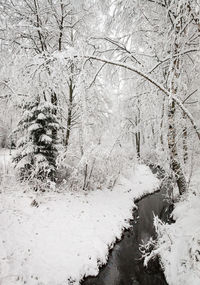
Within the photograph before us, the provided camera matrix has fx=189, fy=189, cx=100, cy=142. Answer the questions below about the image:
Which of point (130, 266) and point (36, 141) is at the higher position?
point (36, 141)

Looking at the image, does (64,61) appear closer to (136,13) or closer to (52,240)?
(136,13)

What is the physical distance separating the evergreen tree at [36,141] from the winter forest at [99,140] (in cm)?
5

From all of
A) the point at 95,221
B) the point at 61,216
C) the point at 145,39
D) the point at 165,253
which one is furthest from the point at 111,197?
the point at 145,39

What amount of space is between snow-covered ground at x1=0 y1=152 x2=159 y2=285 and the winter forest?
30 millimetres

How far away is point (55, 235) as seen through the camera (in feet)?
18.1

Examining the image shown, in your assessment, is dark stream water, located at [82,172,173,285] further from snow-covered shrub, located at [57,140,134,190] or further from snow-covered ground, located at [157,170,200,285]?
snow-covered shrub, located at [57,140,134,190]

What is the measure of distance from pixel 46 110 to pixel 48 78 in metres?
4.62

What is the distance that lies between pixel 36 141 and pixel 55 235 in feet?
12.8

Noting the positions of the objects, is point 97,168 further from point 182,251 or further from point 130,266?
point 182,251

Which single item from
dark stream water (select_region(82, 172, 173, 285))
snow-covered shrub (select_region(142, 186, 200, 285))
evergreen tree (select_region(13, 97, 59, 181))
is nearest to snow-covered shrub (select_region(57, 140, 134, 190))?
evergreen tree (select_region(13, 97, 59, 181))

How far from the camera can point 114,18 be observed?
393 centimetres

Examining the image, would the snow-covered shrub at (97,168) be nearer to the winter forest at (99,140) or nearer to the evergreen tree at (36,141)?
the winter forest at (99,140)

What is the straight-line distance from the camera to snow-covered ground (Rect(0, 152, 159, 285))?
4.32m

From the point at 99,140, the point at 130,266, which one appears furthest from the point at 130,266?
the point at 99,140
